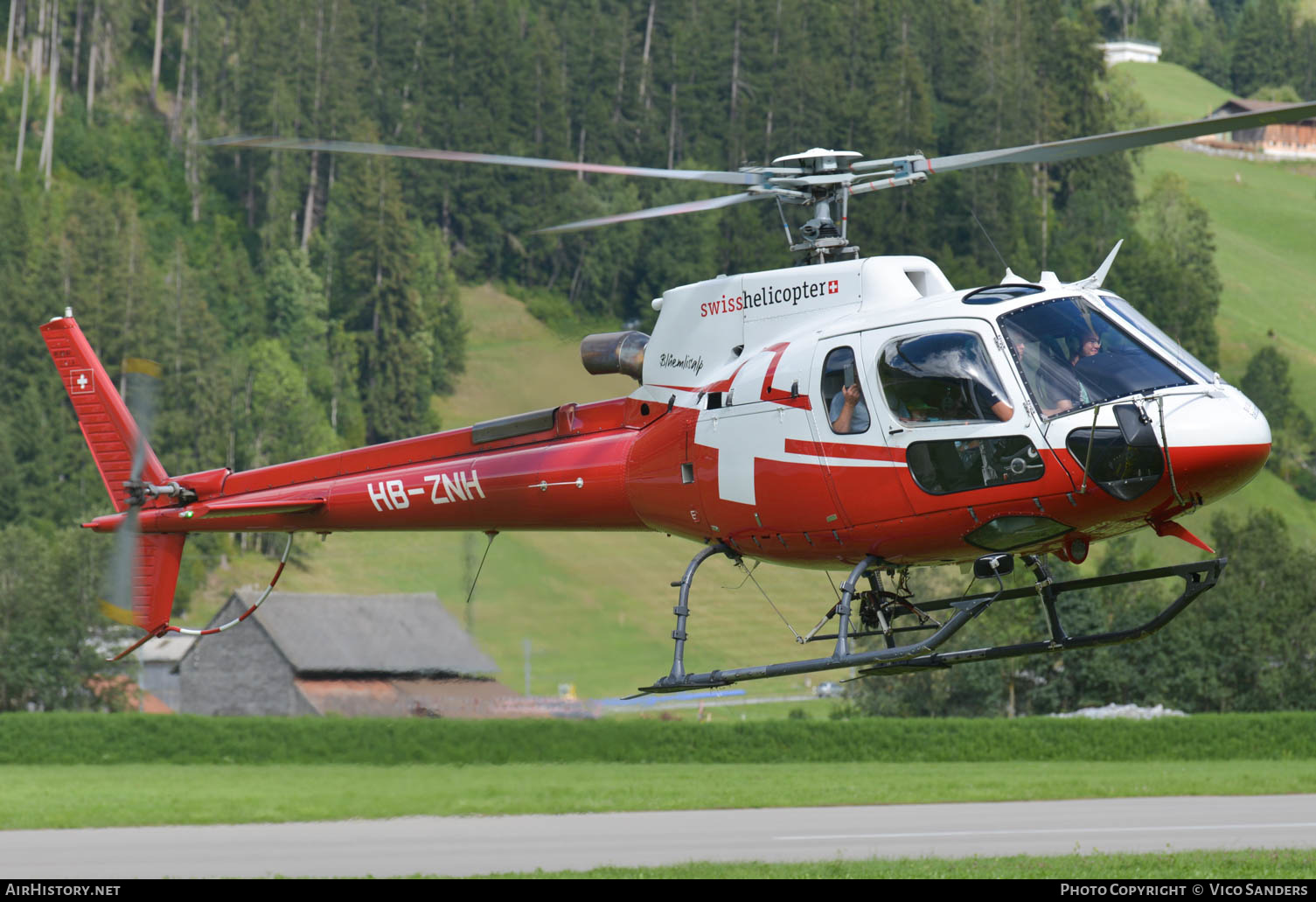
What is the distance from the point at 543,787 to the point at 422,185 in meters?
81.7

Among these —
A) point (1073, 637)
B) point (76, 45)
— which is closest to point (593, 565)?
point (1073, 637)

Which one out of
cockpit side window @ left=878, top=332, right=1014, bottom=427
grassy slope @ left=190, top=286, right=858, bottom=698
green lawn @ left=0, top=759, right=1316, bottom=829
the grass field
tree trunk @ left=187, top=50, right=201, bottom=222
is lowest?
grassy slope @ left=190, top=286, right=858, bottom=698

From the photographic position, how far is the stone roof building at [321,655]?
1636 inches

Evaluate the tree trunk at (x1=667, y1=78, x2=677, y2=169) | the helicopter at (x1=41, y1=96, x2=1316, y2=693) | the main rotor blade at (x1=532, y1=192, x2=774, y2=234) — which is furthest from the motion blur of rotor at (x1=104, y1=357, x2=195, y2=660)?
the tree trunk at (x1=667, y1=78, x2=677, y2=169)

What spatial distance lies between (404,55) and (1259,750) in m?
91.0

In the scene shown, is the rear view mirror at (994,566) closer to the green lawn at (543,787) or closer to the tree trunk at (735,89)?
the green lawn at (543,787)

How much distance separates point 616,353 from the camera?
14734mm

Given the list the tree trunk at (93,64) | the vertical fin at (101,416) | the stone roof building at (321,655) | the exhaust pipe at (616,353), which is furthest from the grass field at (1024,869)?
the tree trunk at (93,64)

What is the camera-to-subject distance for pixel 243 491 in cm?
1673

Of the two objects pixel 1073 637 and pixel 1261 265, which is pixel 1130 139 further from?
pixel 1261 265

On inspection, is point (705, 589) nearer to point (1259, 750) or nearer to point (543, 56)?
point (1259, 750)

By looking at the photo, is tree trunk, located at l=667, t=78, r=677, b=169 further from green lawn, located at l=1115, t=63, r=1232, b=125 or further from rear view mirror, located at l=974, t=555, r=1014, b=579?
rear view mirror, located at l=974, t=555, r=1014, b=579

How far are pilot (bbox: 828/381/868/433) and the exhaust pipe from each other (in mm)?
2605

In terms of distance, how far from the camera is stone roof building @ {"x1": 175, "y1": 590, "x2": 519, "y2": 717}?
4156 centimetres
